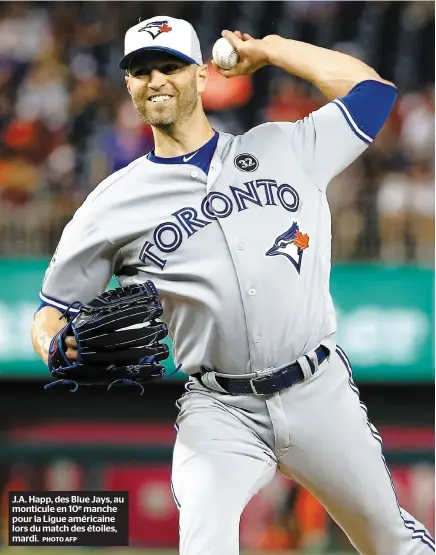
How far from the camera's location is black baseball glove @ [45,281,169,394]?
2.47 meters

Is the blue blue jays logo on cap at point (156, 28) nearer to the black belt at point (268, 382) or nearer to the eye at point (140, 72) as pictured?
the eye at point (140, 72)

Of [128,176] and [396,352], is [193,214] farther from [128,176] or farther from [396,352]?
[396,352]

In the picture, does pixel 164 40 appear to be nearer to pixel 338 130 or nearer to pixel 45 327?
pixel 338 130

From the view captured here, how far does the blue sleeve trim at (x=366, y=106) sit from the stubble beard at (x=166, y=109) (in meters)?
0.47

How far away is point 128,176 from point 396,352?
349 centimetres

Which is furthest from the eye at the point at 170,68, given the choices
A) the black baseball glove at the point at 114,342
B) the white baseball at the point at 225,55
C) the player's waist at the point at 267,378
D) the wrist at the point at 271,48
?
the player's waist at the point at 267,378

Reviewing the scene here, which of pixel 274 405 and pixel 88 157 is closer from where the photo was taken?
pixel 274 405

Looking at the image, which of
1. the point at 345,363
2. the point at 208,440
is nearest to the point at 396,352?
the point at 345,363

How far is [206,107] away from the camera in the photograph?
6.71 m

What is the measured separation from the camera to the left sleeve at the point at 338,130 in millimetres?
2896

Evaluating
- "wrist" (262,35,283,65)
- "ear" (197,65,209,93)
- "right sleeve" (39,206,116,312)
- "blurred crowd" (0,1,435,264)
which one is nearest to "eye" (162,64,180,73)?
"ear" (197,65,209,93)

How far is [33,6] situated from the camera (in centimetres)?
711

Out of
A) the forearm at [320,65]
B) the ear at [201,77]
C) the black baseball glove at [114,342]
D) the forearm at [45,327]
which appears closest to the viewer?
the black baseball glove at [114,342]

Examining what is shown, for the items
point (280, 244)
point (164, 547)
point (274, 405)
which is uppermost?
point (280, 244)
